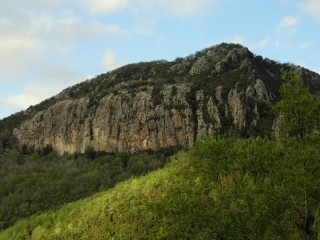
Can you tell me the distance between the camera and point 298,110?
2189cm

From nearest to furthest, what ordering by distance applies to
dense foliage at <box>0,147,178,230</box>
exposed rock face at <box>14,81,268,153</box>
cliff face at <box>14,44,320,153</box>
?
dense foliage at <box>0,147,178,230</box>, cliff face at <box>14,44,320,153</box>, exposed rock face at <box>14,81,268,153</box>

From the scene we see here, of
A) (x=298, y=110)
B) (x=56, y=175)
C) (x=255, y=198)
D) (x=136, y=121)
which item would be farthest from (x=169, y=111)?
(x=255, y=198)

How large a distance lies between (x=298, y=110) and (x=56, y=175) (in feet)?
357

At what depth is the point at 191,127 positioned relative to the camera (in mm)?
135375

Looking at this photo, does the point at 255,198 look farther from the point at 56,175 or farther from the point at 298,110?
the point at 56,175

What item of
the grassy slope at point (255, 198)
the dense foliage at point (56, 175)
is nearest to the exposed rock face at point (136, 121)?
the dense foliage at point (56, 175)

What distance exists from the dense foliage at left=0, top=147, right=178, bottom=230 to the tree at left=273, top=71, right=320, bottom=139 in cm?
7748

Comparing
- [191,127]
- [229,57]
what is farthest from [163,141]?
[229,57]

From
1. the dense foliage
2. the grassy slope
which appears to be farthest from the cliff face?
the grassy slope

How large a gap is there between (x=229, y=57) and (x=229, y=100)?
36.3 metres

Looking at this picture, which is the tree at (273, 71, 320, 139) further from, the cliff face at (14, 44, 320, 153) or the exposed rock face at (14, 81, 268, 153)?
the exposed rock face at (14, 81, 268, 153)

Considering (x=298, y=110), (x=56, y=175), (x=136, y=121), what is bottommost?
(x=56, y=175)

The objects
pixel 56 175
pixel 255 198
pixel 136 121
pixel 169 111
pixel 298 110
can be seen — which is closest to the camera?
pixel 255 198

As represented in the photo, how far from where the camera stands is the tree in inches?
856
